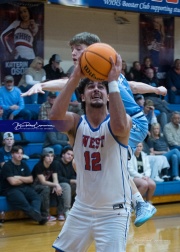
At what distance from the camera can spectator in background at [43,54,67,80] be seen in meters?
13.7

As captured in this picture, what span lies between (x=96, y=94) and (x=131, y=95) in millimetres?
1011

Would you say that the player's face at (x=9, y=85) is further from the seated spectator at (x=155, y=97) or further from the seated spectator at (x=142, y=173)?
the seated spectator at (x=155, y=97)

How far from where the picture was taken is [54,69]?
1382cm

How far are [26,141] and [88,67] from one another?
7.48 meters

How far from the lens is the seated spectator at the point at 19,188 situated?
375 inches

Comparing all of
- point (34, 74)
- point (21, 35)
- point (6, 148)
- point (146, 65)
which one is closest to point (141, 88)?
point (6, 148)

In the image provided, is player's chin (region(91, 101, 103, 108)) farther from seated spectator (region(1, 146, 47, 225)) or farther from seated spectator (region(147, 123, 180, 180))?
seated spectator (region(147, 123, 180, 180))

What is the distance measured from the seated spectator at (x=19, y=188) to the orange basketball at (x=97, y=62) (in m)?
5.56

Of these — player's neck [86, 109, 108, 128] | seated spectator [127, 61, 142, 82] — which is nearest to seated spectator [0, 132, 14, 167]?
seated spectator [127, 61, 142, 82]

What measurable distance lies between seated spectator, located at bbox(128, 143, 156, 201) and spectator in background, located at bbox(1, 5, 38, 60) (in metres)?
4.45

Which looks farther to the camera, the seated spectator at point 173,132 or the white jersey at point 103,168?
the seated spectator at point 173,132

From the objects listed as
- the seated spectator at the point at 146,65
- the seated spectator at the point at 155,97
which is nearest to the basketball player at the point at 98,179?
the seated spectator at the point at 155,97

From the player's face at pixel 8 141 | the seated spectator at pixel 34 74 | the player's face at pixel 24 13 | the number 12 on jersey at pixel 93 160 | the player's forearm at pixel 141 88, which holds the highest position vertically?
the player's face at pixel 24 13

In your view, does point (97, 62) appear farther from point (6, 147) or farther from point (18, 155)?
point (6, 147)
